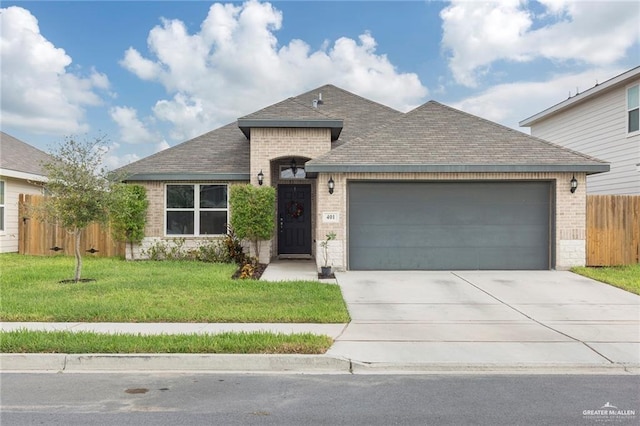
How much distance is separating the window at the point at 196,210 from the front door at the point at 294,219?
201 cm

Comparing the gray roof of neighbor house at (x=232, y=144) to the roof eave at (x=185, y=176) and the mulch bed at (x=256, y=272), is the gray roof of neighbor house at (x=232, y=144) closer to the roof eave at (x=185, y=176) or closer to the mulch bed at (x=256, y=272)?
the roof eave at (x=185, y=176)

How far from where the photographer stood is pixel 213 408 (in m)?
4.66

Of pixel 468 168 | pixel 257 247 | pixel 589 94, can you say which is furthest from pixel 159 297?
pixel 589 94

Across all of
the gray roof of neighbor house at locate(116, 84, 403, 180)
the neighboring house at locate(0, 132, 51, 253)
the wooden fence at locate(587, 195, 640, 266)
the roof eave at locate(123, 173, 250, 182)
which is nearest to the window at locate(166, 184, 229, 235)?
the roof eave at locate(123, 173, 250, 182)

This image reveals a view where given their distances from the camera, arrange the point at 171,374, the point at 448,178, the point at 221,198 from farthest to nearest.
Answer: the point at 221,198
the point at 448,178
the point at 171,374

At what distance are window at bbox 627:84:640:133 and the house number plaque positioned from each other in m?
10.7

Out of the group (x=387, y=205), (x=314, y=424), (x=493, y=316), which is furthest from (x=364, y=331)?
(x=387, y=205)

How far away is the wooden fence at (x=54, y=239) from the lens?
54.2 feet

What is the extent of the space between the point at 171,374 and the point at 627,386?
16.9 feet

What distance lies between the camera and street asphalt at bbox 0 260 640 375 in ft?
19.4

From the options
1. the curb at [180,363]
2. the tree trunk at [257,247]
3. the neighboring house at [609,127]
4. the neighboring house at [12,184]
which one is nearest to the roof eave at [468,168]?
the tree trunk at [257,247]

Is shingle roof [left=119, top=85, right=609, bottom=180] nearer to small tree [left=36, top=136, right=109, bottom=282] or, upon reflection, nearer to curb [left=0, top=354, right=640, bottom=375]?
small tree [left=36, top=136, right=109, bottom=282]

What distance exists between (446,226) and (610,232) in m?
4.69

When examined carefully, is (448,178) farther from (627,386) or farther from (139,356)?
(139,356)
